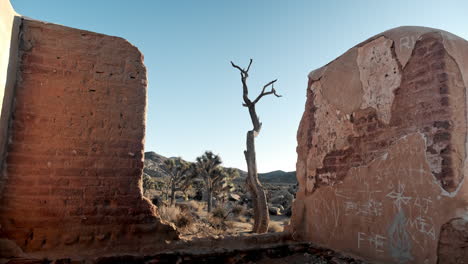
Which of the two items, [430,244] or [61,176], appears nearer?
[430,244]

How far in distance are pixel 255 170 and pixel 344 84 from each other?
8.63 meters

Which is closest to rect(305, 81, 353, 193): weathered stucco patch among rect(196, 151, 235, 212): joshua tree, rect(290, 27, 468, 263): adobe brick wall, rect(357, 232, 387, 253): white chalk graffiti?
rect(290, 27, 468, 263): adobe brick wall

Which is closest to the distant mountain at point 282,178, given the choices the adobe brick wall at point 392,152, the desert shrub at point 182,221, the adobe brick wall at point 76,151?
the desert shrub at point 182,221

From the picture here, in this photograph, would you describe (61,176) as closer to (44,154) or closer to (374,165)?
(44,154)

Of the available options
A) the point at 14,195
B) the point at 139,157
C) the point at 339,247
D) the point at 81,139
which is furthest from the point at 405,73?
the point at 14,195

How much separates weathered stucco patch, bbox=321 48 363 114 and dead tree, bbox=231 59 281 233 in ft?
26.6

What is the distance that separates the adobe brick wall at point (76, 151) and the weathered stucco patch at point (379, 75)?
2669 millimetres

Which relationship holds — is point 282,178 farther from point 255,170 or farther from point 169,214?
point 169,214

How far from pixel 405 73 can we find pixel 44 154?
12.6 ft

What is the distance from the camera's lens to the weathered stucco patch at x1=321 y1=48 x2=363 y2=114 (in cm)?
405

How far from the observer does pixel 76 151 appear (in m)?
3.54

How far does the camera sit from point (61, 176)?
3.44 meters

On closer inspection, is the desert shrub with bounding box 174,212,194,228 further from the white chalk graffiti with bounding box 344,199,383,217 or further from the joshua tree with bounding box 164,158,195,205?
the joshua tree with bounding box 164,158,195,205

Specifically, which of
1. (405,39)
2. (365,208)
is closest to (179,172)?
(365,208)
